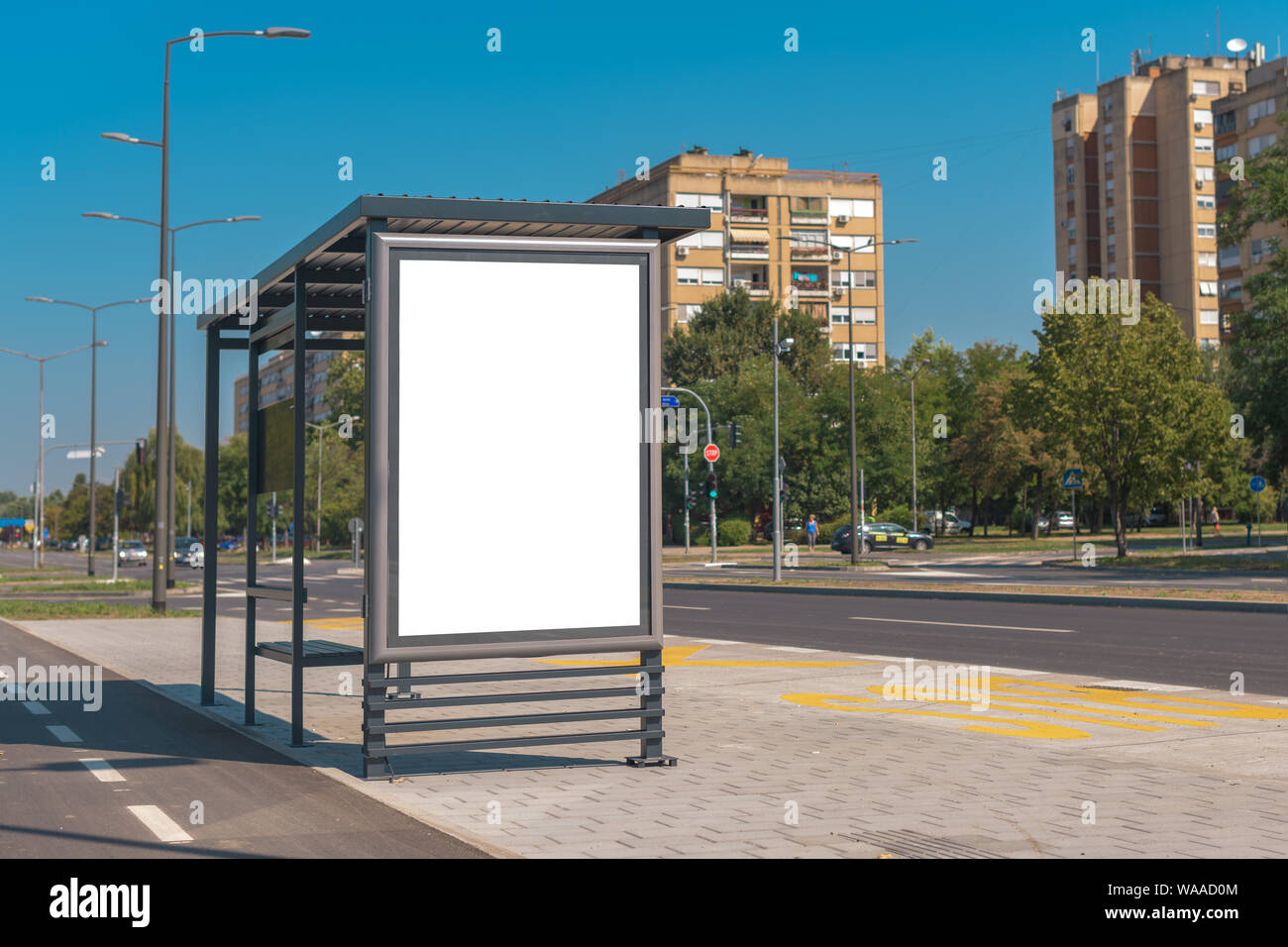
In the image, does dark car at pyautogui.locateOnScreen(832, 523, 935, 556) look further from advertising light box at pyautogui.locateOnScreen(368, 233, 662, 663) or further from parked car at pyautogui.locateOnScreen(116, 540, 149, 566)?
parked car at pyautogui.locateOnScreen(116, 540, 149, 566)

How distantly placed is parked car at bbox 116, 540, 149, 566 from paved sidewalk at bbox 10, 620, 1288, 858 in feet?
253

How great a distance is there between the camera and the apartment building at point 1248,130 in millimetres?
89125

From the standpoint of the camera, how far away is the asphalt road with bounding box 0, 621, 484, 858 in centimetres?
606

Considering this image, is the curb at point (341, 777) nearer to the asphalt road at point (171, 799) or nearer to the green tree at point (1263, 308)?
the asphalt road at point (171, 799)

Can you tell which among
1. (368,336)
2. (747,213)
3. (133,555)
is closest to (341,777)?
(368,336)

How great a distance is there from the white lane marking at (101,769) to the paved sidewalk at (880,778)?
1098 millimetres

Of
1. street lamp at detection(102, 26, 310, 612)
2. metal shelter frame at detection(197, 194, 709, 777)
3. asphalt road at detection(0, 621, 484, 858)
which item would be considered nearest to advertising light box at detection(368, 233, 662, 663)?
metal shelter frame at detection(197, 194, 709, 777)

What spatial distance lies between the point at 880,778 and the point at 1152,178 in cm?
10624

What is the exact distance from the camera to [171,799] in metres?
7.32

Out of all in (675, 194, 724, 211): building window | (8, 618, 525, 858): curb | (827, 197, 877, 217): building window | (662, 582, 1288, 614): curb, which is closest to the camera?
(8, 618, 525, 858): curb

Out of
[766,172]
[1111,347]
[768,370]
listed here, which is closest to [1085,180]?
[766,172]

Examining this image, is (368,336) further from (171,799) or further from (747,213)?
(747,213)

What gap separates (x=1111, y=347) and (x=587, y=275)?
35.3 m

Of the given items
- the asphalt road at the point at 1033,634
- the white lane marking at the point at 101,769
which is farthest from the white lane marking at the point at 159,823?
the asphalt road at the point at 1033,634
